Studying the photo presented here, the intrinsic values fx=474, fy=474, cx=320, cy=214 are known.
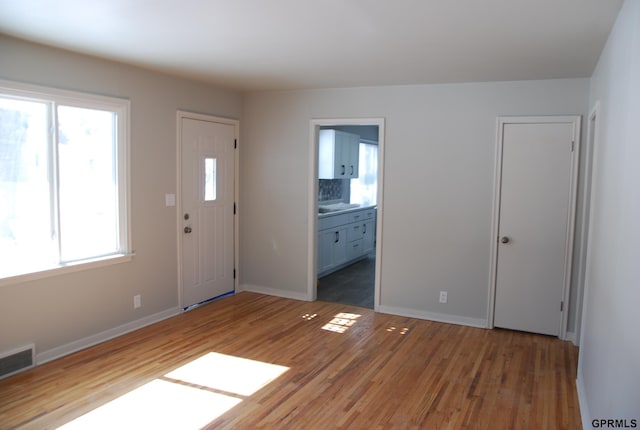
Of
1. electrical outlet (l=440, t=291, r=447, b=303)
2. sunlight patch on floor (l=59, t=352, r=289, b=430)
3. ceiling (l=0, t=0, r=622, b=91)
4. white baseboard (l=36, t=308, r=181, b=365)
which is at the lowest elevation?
sunlight patch on floor (l=59, t=352, r=289, b=430)

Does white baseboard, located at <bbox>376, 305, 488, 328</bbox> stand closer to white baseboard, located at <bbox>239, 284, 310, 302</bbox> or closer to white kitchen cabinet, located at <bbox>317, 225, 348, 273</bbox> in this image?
white baseboard, located at <bbox>239, 284, 310, 302</bbox>

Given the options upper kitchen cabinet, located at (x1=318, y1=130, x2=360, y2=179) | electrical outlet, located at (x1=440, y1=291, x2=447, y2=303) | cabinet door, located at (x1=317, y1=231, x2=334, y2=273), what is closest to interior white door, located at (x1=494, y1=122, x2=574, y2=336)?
electrical outlet, located at (x1=440, y1=291, x2=447, y2=303)

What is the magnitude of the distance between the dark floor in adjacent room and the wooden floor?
83 cm

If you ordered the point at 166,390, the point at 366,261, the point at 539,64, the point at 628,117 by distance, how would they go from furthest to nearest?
the point at 366,261, the point at 539,64, the point at 166,390, the point at 628,117

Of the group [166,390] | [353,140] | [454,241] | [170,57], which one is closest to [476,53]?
[454,241]

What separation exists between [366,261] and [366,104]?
11.6 feet

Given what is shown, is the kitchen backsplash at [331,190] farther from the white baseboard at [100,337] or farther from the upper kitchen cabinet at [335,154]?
the white baseboard at [100,337]

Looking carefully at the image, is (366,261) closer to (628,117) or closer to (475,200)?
(475,200)

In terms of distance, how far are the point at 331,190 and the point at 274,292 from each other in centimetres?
→ 288

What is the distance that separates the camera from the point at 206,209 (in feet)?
17.2

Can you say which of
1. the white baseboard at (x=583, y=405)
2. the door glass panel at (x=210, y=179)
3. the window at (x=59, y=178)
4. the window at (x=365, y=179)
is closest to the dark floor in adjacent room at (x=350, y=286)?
the door glass panel at (x=210, y=179)

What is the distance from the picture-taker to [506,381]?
3.50 meters

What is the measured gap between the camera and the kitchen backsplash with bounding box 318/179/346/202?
311 inches

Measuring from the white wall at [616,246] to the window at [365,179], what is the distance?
5.92 metres
